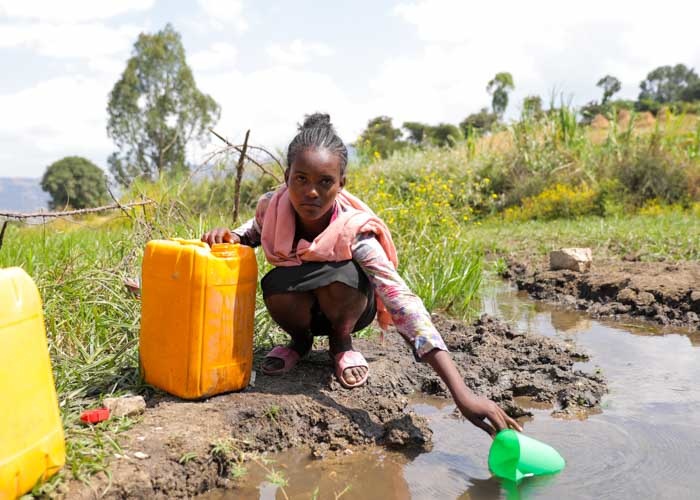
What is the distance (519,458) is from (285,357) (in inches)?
43.1

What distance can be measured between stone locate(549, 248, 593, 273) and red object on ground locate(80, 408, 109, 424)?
4.25 metres

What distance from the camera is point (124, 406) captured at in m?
2.12

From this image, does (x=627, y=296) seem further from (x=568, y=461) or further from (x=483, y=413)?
(x=483, y=413)

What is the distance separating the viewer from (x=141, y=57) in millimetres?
25688

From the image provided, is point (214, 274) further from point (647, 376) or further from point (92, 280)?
point (647, 376)

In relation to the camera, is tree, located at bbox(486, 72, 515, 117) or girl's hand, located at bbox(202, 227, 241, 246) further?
tree, located at bbox(486, 72, 515, 117)

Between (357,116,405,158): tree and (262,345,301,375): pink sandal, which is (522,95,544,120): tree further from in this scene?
(262,345,301,375): pink sandal

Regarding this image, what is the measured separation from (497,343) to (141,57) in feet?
83.9

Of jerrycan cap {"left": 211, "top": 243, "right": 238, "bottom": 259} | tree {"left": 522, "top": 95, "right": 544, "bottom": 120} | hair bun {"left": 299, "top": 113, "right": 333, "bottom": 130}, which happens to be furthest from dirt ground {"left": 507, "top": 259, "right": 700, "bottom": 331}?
tree {"left": 522, "top": 95, "right": 544, "bottom": 120}

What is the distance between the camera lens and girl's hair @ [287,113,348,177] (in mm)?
2287

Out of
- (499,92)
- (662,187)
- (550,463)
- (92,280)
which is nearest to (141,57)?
(499,92)

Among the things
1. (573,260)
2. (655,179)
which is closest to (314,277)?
(573,260)

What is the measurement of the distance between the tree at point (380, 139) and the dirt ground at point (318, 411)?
508 cm

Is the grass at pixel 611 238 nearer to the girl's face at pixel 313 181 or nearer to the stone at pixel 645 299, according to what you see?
the stone at pixel 645 299
